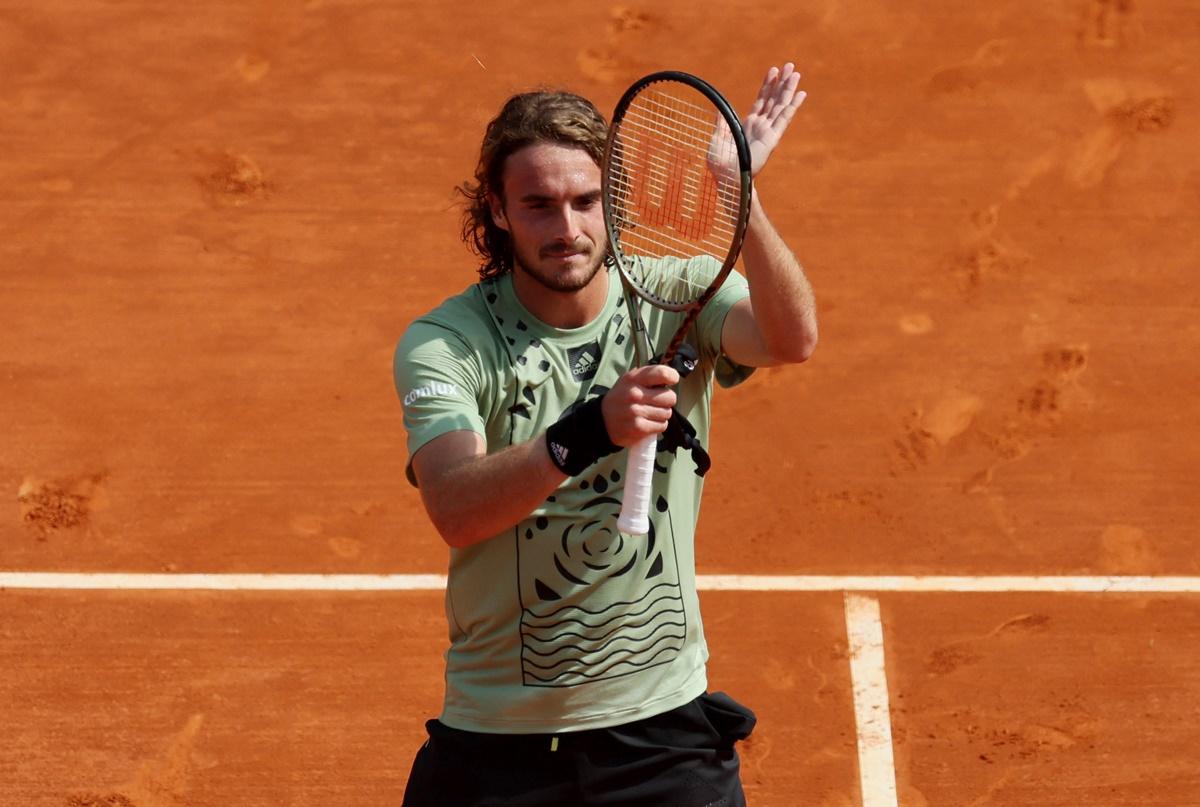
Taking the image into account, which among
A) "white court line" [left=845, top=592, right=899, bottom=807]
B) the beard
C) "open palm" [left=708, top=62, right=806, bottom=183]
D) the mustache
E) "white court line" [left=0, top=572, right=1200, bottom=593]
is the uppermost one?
"open palm" [left=708, top=62, right=806, bottom=183]

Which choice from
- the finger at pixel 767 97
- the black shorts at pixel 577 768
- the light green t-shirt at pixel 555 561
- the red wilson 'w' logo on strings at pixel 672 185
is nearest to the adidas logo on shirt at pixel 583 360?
the light green t-shirt at pixel 555 561

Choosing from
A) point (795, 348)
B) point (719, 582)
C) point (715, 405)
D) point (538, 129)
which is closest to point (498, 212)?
point (538, 129)

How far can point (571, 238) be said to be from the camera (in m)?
3.85

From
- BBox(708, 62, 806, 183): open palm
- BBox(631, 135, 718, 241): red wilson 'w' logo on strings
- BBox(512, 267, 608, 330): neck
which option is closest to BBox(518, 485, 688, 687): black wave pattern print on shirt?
BBox(512, 267, 608, 330): neck

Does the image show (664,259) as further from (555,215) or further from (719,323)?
(555,215)

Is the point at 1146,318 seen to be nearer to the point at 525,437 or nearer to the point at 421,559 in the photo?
the point at 421,559

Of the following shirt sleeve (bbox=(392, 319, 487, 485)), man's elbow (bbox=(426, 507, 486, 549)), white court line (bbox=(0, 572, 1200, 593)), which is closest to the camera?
man's elbow (bbox=(426, 507, 486, 549))

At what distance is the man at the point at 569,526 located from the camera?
380cm

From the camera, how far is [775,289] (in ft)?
12.2

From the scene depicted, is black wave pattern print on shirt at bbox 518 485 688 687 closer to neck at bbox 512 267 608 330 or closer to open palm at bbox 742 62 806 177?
neck at bbox 512 267 608 330

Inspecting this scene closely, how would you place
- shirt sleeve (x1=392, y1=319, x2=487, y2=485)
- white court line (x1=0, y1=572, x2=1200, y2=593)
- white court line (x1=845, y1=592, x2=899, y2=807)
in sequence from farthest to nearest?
white court line (x1=0, y1=572, x2=1200, y2=593), white court line (x1=845, y1=592, x2=899, y2=807), shirt sleeve (x1=392, y1=319, x2=487, y2=485)

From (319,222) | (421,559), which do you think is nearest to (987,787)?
(421,559)

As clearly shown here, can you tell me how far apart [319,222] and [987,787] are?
16.2 feet

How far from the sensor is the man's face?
3.86 meters
